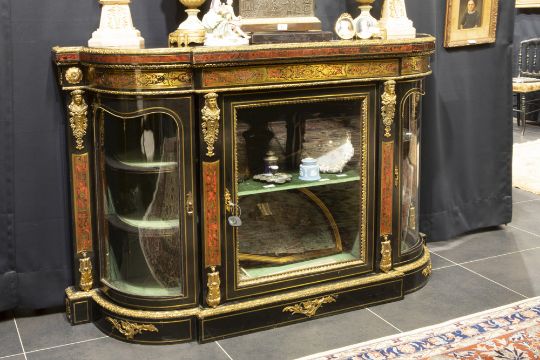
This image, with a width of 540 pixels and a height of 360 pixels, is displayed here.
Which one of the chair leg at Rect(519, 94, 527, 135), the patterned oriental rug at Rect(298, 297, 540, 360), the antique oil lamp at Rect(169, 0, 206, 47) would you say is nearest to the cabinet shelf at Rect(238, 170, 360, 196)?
the antique oil lamp at Rect(169, 0, 206, 47)

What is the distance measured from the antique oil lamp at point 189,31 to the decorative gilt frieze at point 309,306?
1.41 metres

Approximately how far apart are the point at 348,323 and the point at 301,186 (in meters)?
0.75

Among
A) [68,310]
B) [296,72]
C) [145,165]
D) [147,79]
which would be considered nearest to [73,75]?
[147,79]

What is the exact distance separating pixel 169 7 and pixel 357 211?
1465 mm

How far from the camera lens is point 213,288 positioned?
12.1ft

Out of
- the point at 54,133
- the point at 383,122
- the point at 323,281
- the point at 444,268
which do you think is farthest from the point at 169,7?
the point at 444,268

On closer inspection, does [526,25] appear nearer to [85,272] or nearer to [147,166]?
[147,166]

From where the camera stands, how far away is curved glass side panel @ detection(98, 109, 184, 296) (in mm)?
3588

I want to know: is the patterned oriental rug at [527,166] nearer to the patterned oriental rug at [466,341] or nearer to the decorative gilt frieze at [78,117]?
the patterned oriental rug at [466,341]

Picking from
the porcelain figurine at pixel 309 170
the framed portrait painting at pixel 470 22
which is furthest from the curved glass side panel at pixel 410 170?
the framed portrait painting at pixel 470 22

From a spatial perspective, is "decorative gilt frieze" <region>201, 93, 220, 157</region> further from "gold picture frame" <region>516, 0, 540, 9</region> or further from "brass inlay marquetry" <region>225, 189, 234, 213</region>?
"gold picture frame" <region>516, 0, 540, 9</region>

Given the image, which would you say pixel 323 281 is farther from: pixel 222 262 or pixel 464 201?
pixel 464 201

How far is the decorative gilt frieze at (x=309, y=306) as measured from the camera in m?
3.91

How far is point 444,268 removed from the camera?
4672mm
